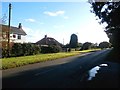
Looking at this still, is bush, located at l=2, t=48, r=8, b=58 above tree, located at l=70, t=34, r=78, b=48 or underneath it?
underneath

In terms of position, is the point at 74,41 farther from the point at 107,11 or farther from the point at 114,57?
the point at 107,11

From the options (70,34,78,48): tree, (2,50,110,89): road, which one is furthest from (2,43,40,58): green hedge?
(70,34,78,48): tree

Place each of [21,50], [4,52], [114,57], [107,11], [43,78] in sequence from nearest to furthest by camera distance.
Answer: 1. [43,78]
2. [107,11]
3. [114,57]
4. [4,52]
5. [21,50]

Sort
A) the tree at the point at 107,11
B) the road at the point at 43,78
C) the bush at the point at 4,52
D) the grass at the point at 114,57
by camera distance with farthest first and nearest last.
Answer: the bush at the point at 4,52 < the grass at the point at 114,57 < the tree at the point at 107,11 < the road at the point at 43,78

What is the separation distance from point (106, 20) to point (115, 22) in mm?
1991

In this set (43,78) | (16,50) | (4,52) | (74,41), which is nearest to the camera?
(43,78)

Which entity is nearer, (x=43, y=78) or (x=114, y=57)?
(x=43, y=78)

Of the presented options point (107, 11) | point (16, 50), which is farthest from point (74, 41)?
point (107, 11)

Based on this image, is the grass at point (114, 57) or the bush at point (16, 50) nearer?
the grass at point (114, 57)

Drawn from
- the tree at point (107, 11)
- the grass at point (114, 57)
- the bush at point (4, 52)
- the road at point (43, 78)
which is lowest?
the road at point (43, 78)

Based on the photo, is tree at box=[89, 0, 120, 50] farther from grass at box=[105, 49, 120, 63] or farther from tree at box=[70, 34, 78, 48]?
tree at box=[70, 34, 78, 48]

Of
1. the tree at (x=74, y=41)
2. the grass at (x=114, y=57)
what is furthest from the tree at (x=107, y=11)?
the tree at (x=74, y=41)

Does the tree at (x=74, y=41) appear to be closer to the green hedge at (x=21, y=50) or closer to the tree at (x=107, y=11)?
the green hedge at (x=21, y=50)

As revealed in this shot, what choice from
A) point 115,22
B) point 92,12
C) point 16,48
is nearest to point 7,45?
point 16,48
